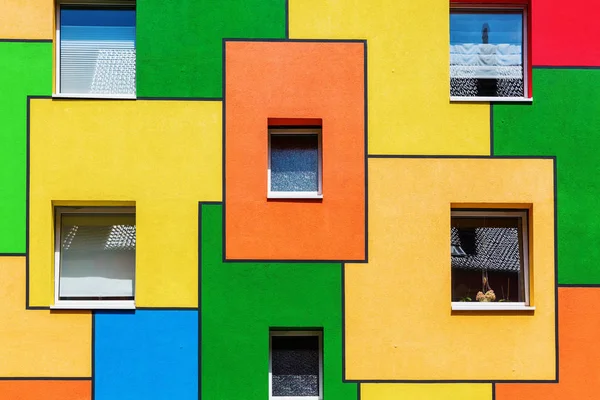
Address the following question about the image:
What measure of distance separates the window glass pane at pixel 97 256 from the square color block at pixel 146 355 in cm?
39

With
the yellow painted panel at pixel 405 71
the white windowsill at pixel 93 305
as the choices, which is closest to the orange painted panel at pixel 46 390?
the white windowsill at pixel 93 305

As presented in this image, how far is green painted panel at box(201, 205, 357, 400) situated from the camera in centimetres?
691

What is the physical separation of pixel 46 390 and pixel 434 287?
4317mm

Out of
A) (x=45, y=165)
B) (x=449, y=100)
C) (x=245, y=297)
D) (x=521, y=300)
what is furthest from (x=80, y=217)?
(x=521, y=300)

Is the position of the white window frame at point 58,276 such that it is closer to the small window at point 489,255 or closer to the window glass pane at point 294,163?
the window glass pane at point 294,163

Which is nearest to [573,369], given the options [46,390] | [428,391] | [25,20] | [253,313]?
[428,391]

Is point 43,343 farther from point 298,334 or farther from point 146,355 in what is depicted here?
point 298,334

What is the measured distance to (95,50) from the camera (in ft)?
23.9

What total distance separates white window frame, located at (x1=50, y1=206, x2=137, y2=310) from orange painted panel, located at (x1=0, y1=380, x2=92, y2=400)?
81cm

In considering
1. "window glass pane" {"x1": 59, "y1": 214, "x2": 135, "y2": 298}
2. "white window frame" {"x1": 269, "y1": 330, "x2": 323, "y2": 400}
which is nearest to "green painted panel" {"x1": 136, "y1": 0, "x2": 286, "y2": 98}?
"window glass pane" {"x1": 59, "y1": 214, "x2": 135, "y2": 298}

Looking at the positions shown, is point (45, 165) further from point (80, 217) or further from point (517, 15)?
point (517, 15)

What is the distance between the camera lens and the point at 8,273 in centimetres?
690

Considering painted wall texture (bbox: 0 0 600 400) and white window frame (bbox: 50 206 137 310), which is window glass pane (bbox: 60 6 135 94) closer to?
painted wall texture (bbox: 0 0 600 400)

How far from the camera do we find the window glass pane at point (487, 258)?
23.8ft
